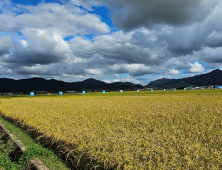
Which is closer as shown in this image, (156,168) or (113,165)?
(156,168)

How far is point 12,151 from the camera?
309 inches

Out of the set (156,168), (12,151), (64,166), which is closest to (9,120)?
(12,151)

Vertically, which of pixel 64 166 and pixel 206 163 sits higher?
pixel 206 163

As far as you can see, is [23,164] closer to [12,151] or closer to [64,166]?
[64,166]

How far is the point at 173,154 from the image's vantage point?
4148mm

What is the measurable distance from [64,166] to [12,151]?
3453 millimetres

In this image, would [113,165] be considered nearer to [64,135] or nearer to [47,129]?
[64,135]

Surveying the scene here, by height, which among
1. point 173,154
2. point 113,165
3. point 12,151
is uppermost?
point 173,154

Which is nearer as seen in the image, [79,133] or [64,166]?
[64,166]

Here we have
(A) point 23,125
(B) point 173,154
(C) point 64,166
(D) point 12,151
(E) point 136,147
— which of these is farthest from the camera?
(A) point 23,125

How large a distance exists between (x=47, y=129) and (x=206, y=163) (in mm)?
6537

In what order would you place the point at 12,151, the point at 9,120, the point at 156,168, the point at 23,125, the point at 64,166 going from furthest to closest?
the point at 9,120 < the point at 23,125 < the point at 12,151 < the point at 64,166 < the point at 156,168

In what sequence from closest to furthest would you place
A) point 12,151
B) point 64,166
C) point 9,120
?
1. point 64,166
2. point 12,151
3. point 9,120

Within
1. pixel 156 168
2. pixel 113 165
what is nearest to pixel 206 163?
pixel 156 168
